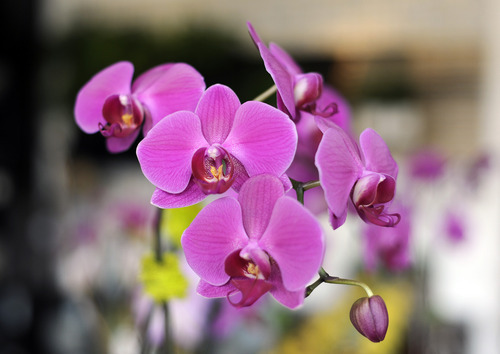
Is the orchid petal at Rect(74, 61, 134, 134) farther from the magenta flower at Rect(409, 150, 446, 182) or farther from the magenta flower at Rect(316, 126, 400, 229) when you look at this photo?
the magenta flower at Rect(409, 150, 446, 182)

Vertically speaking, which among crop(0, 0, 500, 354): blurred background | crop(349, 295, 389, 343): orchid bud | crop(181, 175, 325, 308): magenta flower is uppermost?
crop(181, 175, 325, 308): magenta flower

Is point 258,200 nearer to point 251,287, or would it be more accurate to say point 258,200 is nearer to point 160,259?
point 251,287

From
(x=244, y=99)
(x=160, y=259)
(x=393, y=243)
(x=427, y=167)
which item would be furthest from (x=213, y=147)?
(x=244, y=99)

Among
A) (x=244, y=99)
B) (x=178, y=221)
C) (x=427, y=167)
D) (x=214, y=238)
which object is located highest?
(x=214, y=238)

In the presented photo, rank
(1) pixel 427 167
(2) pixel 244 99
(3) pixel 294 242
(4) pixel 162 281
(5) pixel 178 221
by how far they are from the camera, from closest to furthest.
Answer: (3) pixel 294 242, (4) pixel 162 281, (5) pixel 178 221, (1) pixel 427 167, (2) pixel 244 99

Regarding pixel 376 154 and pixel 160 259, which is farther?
pixel 160 259

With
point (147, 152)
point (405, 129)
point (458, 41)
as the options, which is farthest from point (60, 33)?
point (147, 152)

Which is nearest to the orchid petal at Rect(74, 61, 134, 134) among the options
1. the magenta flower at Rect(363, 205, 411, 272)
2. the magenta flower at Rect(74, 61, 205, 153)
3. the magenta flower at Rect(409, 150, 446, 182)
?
the magenta flower at Rect(74, 61, 205, 153)
